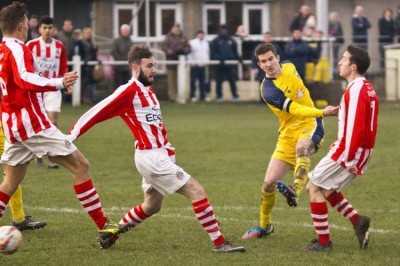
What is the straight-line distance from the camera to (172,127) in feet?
72.2

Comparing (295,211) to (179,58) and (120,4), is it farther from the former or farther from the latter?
(120,4)

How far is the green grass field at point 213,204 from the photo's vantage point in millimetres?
9422

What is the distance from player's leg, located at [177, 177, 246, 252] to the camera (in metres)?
9.48

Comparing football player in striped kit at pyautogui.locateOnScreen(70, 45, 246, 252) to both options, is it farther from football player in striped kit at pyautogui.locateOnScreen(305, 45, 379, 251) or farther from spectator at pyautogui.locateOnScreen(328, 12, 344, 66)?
spectator at pyautogui.locateOnScreen(328, 12, 344, 66)

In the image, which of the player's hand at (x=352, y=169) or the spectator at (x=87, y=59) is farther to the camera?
the spectator at (x=87, y=59)

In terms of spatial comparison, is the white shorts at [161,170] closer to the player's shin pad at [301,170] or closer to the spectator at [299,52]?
the player's shin pad at [301,170]

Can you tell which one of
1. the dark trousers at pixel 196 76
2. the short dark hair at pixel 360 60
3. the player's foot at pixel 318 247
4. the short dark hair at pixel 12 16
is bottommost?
the player's foot at pixel 318 247

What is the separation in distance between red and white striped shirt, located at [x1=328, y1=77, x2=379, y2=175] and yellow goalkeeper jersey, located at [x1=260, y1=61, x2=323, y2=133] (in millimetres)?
940

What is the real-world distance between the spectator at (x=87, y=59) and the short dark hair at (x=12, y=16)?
17.1 meters

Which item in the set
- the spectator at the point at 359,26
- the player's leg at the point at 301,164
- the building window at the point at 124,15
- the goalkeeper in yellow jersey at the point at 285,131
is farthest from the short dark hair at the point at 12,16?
the building window at the point at 124,15

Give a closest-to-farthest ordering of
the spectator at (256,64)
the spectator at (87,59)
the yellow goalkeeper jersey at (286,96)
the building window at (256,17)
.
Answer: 1. the yellow goalkeeper jersey at (286,96)
2. the spectator at (256,64)
3. the spectator at (87,59)
4. the building window at (256,17)

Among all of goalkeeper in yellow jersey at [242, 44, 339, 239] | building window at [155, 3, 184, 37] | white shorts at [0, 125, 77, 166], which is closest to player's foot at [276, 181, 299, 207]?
goalkeeper in yellow jersey at [242, 44, 339, 239]

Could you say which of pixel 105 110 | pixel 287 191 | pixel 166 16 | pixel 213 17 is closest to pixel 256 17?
pixel 213 17

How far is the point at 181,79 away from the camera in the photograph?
28.5 metres
